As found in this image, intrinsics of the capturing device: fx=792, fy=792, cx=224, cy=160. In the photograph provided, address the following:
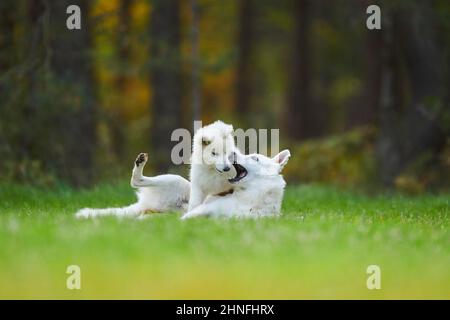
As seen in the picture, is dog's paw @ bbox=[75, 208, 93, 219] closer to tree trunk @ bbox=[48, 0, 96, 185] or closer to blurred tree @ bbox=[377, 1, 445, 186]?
tree trunk @ bbox=[48, 0, 96, 185]

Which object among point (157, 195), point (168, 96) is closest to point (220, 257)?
point (157, 195)

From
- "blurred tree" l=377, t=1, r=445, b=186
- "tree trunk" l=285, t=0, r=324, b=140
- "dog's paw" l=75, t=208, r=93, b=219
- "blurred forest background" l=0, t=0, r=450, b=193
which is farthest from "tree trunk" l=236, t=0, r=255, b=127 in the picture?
"dog's paw" l=75, t=208, r=93, b=219

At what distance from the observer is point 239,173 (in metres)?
10.2

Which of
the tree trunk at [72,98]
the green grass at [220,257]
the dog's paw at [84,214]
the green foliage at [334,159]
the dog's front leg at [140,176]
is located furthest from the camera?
the green foliage at [334,159]

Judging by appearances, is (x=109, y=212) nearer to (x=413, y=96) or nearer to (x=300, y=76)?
(x=413, y=96)

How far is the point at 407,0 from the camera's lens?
16828 millimetres

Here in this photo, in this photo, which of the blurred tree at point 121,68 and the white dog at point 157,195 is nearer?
the white dog at point 157,195

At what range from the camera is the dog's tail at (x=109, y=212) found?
380 inches

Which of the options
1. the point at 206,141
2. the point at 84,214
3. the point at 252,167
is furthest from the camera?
the point at 206,141

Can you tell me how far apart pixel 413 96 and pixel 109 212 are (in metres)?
10.3

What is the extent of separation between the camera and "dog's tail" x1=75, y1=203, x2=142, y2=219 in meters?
9.65

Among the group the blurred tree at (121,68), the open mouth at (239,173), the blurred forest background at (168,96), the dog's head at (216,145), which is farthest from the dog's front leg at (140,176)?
the blurred tree at (121,68)

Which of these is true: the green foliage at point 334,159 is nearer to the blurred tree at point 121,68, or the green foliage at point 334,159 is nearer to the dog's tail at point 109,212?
the blurred tree at point 121,68

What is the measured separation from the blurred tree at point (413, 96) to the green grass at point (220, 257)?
869cm
